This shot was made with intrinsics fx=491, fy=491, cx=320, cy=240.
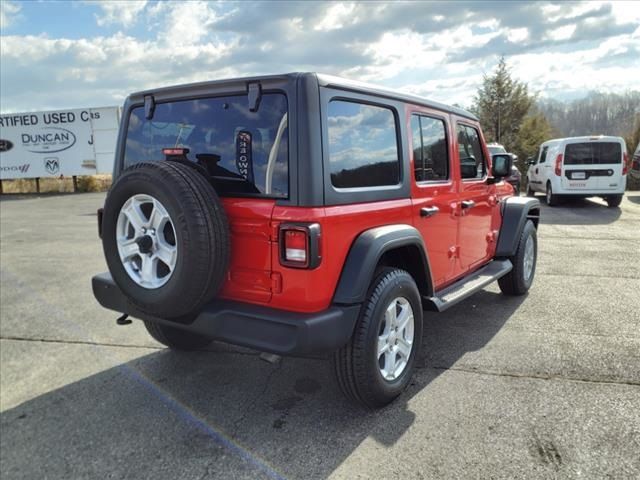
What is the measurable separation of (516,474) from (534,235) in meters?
3.48

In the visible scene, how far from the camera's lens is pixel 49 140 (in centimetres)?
2228

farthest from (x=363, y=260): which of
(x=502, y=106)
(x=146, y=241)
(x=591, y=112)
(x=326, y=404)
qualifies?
(x=591, y=112)

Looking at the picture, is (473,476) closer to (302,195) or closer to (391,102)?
(302,195)

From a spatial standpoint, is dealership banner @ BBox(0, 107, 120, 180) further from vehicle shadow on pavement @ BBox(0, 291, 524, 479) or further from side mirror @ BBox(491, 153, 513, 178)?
side mirror @ BBox(491, 153, 513, 178)

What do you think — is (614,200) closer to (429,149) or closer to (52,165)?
(429,149)

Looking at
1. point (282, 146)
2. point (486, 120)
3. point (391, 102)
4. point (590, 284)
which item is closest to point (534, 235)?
point (590, 284)

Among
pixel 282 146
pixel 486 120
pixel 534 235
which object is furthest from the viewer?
pixel 486 120

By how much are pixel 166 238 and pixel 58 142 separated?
22739mm

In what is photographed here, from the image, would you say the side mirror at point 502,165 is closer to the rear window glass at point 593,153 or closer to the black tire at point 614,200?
the rear window glass at point 593,153

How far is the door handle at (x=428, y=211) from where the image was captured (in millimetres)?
3318

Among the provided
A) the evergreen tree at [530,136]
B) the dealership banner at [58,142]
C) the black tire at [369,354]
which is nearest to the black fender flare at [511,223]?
the black tire at [369,354]

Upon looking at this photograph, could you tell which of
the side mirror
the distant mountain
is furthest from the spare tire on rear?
the distant mountain

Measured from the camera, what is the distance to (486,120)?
3002cm

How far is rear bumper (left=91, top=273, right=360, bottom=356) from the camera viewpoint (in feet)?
8.11
